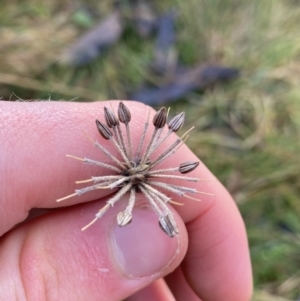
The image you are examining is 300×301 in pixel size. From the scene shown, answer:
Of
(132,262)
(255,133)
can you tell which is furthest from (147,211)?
(255,133)

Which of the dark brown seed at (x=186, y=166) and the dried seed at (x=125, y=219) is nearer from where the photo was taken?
the dried seed at (x=125, y=219)

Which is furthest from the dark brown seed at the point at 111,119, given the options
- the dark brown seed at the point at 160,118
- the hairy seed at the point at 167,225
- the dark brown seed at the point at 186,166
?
the hairy seed at the point at 167,225

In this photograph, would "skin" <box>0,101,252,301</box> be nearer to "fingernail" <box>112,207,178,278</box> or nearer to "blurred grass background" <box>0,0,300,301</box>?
"fingernail" <box>112,207,178,278</box>

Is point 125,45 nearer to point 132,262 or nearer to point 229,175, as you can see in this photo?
point 229,175

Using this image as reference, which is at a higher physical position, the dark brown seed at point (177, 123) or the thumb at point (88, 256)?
the dark brown seed at point (177, 123)

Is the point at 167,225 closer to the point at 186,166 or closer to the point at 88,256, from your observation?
the point at 186,166

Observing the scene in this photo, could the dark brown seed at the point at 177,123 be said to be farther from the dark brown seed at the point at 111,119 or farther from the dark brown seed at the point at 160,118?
the dark brown seed at the point at 111,119
